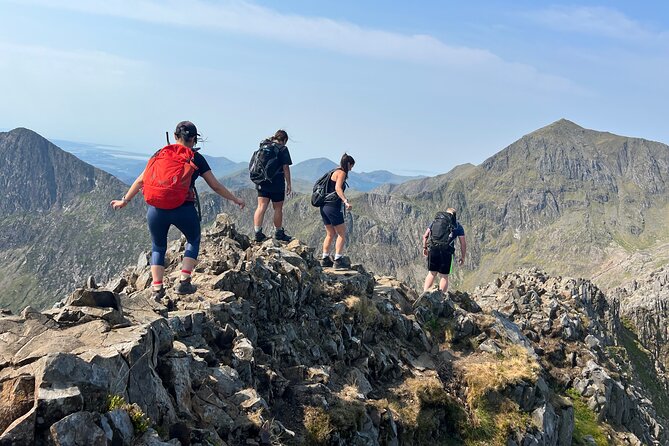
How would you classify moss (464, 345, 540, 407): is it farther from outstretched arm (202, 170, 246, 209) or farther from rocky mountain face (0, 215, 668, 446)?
outstretched arm (202, 170, 246, 209)

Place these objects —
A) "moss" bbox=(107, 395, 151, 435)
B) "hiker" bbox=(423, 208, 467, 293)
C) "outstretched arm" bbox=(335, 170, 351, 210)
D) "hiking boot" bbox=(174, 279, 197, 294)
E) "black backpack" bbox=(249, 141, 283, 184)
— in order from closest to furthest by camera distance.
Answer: "moss" bbox=(107, 395, 151, 435) → "hiking boot" bbox=(174, 279, 197, 294) → "black backpack" bbox=(249, 141, 283, 184) → "outstretched arm" bbox=(335, 170, 351, 210) → "hiker" bbox=(423, 208, 467, 293)

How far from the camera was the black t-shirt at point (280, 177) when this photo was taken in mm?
18547

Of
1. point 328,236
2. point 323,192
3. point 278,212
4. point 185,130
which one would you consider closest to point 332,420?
point 185,130

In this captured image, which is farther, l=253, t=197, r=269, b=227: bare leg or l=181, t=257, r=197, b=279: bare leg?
l=253, t=197, r=269, b=227: bare leg

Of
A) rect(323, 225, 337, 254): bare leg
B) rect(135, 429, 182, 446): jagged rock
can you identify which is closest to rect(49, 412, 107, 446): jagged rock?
rect(135, 429, 182, 446): jagged rock

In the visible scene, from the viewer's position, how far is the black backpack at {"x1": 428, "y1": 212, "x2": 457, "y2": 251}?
A: 21.9 m

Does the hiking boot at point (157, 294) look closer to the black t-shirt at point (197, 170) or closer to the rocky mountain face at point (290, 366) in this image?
the rocky mountain face at point (290, 366)

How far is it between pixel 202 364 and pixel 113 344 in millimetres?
2929

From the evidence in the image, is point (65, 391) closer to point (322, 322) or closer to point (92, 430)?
point (92, 430)

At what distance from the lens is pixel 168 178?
12.4 meters

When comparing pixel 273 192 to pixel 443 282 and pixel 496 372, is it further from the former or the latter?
pixel 496 372

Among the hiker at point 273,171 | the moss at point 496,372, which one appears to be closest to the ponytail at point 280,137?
the hiker at point 273,171

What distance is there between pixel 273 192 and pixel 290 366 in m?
7.19

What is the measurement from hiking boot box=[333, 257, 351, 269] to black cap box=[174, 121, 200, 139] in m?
10.5
